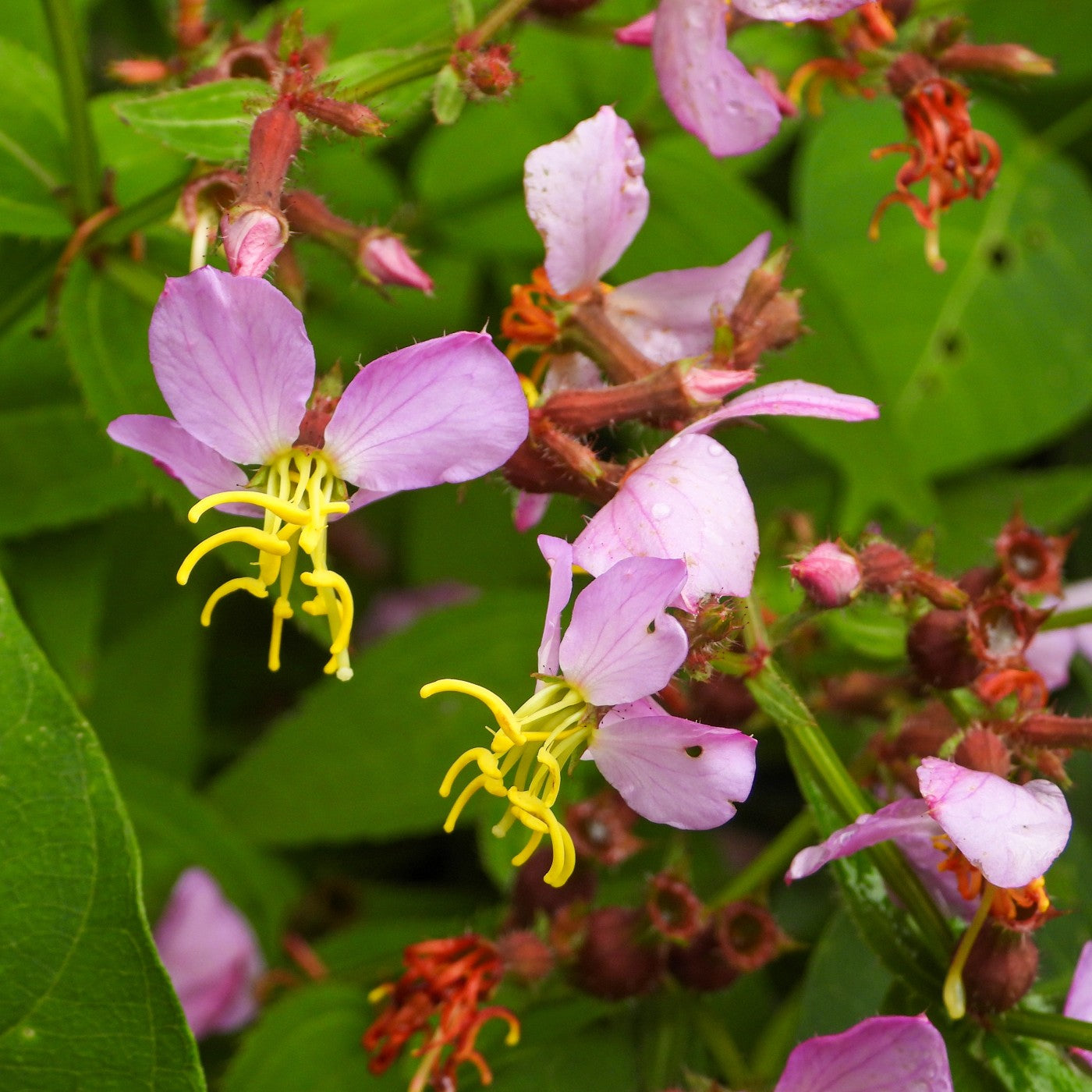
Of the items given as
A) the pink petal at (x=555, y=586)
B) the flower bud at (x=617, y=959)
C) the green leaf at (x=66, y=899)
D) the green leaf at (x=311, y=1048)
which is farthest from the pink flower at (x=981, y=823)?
the green leaf at (x=311, y=1048)

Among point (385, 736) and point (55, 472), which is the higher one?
point (55, 472)

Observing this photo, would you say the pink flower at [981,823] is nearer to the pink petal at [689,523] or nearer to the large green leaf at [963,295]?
the pink petal at [689,523]

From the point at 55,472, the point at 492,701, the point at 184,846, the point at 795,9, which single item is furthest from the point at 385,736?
the point at 795,9

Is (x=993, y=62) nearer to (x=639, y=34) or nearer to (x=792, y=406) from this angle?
(x=639, y=34)

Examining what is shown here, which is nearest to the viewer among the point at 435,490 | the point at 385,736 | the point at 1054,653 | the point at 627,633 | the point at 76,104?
the point at 627,633

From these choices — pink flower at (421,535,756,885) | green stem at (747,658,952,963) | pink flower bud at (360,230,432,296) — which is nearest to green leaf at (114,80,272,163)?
pink flower bud at (360,230,432,296)

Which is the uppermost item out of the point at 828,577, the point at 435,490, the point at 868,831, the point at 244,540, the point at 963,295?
the point at 244,540

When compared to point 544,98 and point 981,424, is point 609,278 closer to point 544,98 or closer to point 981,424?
point 544,98
